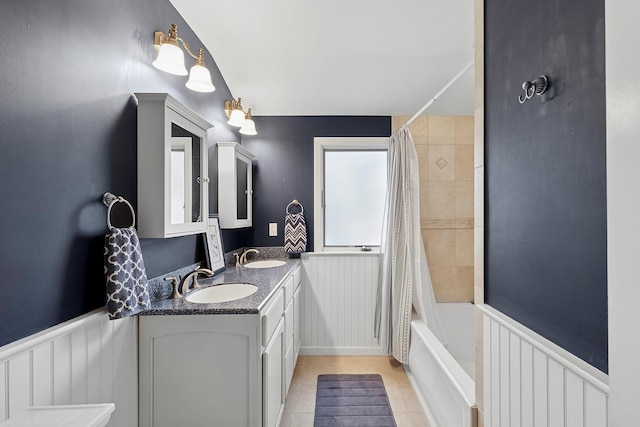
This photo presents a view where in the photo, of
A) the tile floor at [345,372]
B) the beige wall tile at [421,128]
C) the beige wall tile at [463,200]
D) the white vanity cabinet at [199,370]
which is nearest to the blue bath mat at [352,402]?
the tile floor at [345,372]

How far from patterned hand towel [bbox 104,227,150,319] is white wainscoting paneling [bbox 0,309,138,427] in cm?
8

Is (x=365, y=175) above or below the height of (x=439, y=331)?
above

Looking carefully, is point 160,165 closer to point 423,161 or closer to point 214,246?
point 214,246

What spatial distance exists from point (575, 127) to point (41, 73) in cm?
151

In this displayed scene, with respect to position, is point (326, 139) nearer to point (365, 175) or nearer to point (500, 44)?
point (365, 175)

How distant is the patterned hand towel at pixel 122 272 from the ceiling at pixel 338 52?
54.2 inches

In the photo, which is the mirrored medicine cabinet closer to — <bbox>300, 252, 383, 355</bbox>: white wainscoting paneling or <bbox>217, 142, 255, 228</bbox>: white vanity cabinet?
<bbox>217, 142, 255, 228</bbox>: white vanity cabinet

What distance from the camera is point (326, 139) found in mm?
2922

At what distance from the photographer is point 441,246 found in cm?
293

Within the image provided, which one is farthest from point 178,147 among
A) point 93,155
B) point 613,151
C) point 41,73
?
point 613,151

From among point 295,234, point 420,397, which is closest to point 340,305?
point 295,234

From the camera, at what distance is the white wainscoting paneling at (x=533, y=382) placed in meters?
0.72

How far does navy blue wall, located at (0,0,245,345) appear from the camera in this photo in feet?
2.77

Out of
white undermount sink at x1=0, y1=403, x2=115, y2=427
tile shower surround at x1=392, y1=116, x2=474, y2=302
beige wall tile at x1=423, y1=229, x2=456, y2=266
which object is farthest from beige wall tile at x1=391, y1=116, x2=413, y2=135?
white undermount sink at x1=0, y1=403, x2=115, y2=427
